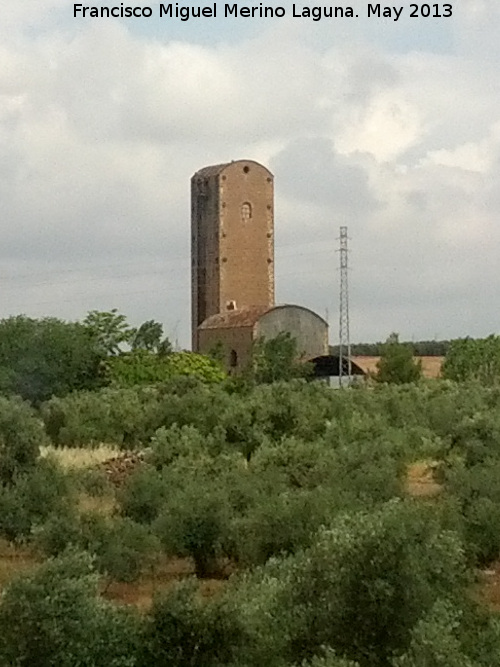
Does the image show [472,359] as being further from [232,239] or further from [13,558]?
[13,558]

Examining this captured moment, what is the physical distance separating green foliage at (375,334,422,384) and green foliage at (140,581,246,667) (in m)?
45.4

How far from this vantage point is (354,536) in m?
9.30

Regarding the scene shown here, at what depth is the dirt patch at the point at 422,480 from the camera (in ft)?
65.9

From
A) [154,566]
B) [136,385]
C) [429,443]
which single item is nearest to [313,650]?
[154,566]

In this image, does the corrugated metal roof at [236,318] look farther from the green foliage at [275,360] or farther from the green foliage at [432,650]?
the green foliage at [432,650]

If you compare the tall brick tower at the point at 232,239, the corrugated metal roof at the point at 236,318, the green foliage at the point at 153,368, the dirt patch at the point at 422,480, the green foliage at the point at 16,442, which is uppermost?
the tall brick tower at the point at 232,239

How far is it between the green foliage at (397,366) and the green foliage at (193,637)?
149 ft

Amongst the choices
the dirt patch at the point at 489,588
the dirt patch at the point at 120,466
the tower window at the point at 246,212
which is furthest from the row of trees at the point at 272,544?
the tower window at the point at 246,212

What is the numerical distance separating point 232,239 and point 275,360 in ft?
32.2

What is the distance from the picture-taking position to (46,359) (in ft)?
154

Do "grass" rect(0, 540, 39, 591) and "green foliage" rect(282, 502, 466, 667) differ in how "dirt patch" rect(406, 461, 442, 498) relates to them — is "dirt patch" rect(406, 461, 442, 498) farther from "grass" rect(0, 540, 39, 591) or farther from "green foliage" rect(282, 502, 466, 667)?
"green foliage" rect(282, 502, 466, 667)

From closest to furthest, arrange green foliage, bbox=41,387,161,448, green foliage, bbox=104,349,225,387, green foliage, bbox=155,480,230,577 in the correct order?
green foliage, bbox=155,480,230,577, green foliage, bbox=41,387,161,448, green foliage, bbox=104,349,225,387

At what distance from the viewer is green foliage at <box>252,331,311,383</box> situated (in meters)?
53.3

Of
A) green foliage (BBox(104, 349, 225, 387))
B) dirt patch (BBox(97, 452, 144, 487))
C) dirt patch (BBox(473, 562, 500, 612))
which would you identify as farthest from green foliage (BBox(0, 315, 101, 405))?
dirt patch (BBox(473, 562, 500, 612))
